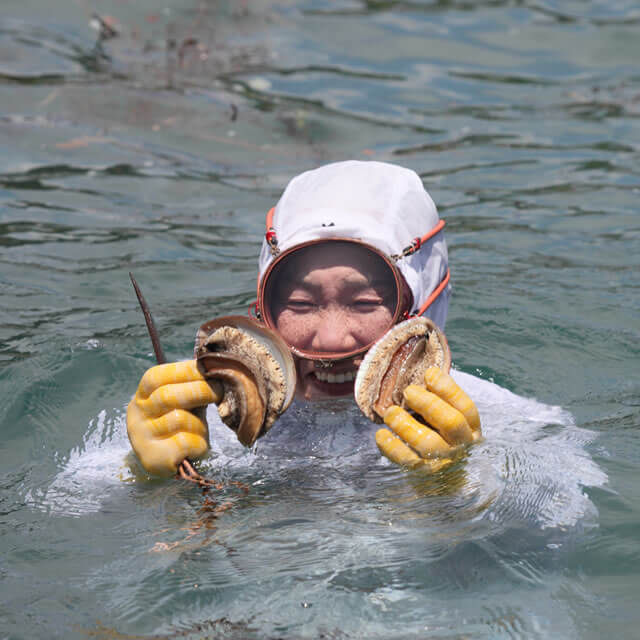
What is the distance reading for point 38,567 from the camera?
3457mm

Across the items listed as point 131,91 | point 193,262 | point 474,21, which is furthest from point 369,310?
point 474,21

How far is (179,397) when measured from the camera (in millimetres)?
3652

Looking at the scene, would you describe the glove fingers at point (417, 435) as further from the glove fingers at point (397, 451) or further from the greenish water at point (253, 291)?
the greenish water at point (253, 291)

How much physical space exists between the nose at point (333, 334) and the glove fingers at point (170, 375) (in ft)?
1.90

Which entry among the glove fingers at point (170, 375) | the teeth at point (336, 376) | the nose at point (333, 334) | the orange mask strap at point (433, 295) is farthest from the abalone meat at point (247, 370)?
the orange mask strap at point (433, 295)

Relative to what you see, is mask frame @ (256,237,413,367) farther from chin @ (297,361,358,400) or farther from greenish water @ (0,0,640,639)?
greenish water @ (0,0,640,639)

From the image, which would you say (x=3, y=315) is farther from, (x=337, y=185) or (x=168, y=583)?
(x=168, y=583)

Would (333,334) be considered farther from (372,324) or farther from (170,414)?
(170,414)

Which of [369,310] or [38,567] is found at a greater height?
[369,310]

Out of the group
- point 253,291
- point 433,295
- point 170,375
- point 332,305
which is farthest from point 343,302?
point 253,291

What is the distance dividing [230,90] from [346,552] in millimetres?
8857

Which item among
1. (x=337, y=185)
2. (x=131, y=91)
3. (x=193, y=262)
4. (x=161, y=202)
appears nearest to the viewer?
(x=337, y=185)

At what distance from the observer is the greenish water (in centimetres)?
327

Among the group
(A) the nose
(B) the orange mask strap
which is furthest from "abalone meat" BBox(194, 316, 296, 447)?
(B) the orange mask strap
